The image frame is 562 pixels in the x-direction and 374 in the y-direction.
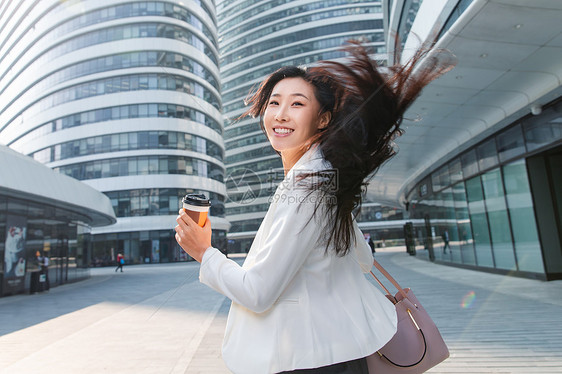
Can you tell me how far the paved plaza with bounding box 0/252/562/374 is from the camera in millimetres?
4402

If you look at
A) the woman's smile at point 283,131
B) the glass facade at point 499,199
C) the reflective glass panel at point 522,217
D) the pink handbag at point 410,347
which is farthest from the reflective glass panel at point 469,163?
the woman's smile at point 283,131

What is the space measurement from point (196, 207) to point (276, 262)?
0.36 meters

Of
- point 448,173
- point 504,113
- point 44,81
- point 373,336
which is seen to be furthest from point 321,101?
point 44,81

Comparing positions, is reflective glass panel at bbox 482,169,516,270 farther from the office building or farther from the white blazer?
the office building

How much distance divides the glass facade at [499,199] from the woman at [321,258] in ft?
31.4

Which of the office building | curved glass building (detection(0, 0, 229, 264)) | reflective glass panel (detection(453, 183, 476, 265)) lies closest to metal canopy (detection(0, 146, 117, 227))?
the office building

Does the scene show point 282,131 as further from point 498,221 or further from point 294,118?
point 498,221

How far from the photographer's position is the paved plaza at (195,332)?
4.40 meters

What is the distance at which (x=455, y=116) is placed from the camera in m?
10.7

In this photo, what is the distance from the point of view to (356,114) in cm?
130

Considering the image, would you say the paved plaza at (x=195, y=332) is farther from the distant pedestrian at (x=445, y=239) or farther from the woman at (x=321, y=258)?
the distant pedestrian at (x=445, y=239)

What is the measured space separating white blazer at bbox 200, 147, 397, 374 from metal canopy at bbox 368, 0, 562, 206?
2612 millimetres

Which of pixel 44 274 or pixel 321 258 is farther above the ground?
pixel 321 258

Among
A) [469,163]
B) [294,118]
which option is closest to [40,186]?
[294,118]
